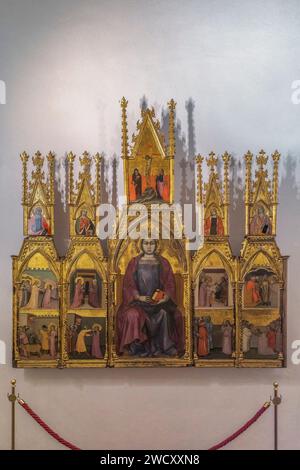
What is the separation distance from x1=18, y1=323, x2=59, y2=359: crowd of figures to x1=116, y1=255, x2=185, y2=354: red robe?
853mm

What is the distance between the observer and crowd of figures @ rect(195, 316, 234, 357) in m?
7.61

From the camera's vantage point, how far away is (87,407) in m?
7.88

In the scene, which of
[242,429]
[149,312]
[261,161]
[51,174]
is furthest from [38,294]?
[261,161]

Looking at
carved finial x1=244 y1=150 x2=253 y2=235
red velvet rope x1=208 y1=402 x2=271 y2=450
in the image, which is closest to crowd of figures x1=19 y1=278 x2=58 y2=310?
carved finial x1=244 y1=150 x2=253 y2=235

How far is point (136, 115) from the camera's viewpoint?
8031mm

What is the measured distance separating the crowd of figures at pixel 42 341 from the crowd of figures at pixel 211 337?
1906mm

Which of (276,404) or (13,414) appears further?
(13,414)

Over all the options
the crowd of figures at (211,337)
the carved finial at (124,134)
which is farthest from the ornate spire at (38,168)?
the crowd of figures at (211,337)

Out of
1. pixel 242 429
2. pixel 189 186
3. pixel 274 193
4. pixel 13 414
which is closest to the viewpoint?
pixel 274 193

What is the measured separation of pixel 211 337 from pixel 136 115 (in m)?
3.24

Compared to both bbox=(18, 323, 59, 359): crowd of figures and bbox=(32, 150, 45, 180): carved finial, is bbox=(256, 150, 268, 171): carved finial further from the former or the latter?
bbox=(18, 323, 59, 359): crowd of figures

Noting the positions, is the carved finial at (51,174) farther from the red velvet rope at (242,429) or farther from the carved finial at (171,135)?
the red velvet rope at (242,429)

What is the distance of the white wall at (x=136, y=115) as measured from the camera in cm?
786

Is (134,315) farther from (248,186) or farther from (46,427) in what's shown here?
(248,186)
